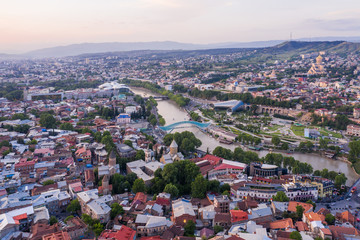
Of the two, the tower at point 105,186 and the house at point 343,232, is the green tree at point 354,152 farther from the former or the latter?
the tower at point 105,186

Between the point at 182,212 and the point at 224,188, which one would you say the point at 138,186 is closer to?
the point at 182,212

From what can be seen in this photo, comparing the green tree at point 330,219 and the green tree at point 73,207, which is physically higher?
the green tree at point 73,207

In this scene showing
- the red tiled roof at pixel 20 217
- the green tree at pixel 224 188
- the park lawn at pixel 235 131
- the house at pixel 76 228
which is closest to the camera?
the house at pixel 76 228

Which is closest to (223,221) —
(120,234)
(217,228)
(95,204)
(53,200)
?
(217,228)

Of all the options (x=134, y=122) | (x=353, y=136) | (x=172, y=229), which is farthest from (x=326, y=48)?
(x=172, y=229)

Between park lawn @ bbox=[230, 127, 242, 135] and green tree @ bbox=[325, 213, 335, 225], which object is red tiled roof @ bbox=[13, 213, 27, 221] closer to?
green tree @ bbox=[325, 213, 335, 225]

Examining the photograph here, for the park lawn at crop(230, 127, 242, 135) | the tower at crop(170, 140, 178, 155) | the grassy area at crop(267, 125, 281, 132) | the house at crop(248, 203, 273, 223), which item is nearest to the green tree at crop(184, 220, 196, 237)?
the house at crop(248, 203, 273, 223)

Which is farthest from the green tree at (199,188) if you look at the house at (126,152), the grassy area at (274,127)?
the grassy area at (274,127)

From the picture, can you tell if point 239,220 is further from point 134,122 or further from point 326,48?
point 326,48
